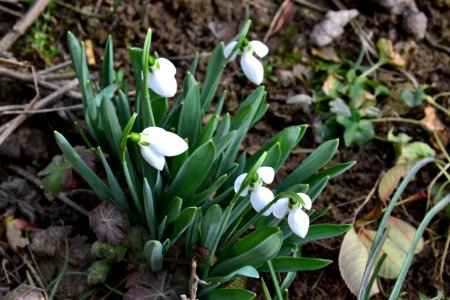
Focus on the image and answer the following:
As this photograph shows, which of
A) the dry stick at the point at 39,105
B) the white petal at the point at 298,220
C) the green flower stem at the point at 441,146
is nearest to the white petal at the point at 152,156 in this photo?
the white petal at the point at 298,220

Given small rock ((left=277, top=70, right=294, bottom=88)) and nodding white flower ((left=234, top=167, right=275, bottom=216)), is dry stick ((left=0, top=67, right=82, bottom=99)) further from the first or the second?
nodding white flower ((left=234, top=167, right=275, bottom=216))

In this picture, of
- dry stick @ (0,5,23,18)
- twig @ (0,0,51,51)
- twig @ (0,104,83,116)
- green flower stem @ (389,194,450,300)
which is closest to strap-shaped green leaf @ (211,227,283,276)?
green flower stem @ (389,194,450,300)

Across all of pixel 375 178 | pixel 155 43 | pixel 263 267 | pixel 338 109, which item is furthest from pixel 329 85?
pixel 263 267

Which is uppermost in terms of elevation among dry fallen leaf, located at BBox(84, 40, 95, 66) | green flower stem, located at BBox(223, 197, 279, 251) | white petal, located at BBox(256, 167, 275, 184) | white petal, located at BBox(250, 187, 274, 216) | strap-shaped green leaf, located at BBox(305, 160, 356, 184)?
white petal, located at BBox(256, 167, 275, 184)

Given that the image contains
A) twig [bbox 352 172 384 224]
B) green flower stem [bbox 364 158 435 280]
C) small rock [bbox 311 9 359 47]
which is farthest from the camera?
small rock [bbox 311 9 359 47]

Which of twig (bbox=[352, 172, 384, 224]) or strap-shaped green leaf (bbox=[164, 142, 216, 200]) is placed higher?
strap-shaped green leaf (bbox=[164, 142, 216, 200])

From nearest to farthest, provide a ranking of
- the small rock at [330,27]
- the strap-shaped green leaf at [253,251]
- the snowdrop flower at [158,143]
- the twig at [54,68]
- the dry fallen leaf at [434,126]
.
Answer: the snowdrop flower at [158,143]
the strap-shaped green leaf at [253,251]
the twig at [54,68]
the dry fallen leaf at [434,126]
the small rock at [330,27]

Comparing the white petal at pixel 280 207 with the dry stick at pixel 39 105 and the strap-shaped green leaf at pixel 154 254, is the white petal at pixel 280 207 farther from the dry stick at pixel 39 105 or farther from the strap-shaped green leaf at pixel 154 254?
the dry stick at pixel 39 105
